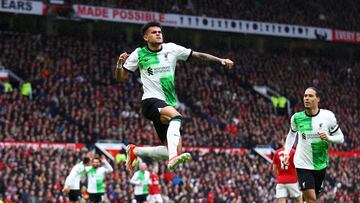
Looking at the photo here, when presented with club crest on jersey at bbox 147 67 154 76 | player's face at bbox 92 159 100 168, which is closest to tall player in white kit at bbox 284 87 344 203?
club crest on jersey at bbox 147 67 154 76

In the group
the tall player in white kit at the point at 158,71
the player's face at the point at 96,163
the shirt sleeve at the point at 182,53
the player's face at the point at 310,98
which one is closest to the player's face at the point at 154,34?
the tall player in white kit at the point at 158,71

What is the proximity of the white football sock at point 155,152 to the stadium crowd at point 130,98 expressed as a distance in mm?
19005

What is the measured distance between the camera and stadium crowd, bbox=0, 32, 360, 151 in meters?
33.9

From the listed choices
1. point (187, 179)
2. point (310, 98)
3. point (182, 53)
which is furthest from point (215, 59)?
point (187, 179)

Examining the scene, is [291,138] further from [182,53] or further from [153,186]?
[153,186]

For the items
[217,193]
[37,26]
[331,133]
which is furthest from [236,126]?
[331,133]

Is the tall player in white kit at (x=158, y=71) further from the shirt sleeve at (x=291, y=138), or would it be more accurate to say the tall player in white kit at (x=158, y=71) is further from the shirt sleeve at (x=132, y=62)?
the shirt sleeve at (x=291, y=138)

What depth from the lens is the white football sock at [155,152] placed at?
39.7 feet

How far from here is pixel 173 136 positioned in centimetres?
1145

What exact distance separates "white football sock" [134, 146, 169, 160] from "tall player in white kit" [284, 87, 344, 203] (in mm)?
2791

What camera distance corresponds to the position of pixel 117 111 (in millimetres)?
36906

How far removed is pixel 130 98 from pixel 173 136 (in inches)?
1095

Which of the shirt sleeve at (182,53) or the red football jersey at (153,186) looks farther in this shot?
the red football jersey at (153,186)

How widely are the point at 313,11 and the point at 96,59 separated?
64.9 feet
